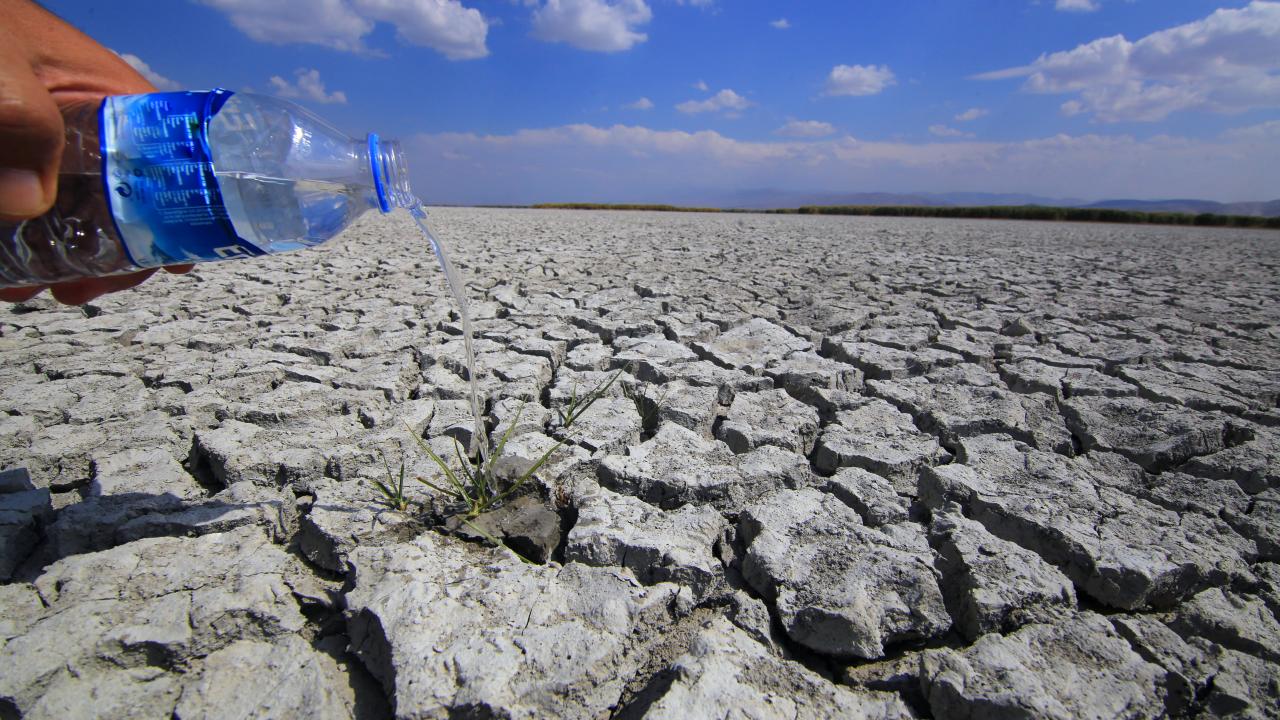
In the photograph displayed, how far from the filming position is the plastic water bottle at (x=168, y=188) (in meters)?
1.04

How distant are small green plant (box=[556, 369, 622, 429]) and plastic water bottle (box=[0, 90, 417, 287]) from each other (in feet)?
2.68

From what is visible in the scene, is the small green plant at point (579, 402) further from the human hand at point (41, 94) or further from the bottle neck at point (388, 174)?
the human hand at point (41, 94)

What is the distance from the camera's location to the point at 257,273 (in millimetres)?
3895

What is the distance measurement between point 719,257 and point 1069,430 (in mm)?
3956

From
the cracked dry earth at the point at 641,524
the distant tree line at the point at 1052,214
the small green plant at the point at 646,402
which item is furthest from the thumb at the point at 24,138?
the distant tree line at the point at 1052,214

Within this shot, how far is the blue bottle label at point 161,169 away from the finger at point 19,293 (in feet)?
1.05

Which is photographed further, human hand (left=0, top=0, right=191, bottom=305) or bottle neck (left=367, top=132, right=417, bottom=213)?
bottle neck (left=367, top=132, right=417, bottom=213)

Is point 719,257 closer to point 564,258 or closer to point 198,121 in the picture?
point 564,258

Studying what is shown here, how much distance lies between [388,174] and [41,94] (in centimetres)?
54

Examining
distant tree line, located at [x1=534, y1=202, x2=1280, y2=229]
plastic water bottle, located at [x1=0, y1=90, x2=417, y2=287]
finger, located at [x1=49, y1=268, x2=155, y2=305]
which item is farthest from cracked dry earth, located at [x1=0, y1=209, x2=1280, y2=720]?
distant tree line, located at [x1=534, y1=202, x2=1280, y2=229]

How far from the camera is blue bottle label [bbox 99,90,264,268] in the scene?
3.38 feet

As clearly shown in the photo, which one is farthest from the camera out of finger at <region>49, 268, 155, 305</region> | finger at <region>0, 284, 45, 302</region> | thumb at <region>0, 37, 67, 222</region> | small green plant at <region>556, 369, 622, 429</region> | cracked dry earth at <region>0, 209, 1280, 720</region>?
small green plant at <region>556, 369, 622, 429</region>

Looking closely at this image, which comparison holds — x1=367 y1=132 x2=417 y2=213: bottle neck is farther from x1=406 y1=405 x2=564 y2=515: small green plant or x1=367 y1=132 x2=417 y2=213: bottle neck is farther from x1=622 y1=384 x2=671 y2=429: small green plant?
x1=622 y1=384 x2=671 y2=429: small green plant

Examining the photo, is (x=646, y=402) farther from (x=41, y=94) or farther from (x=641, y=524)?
(x=41, y=94)
